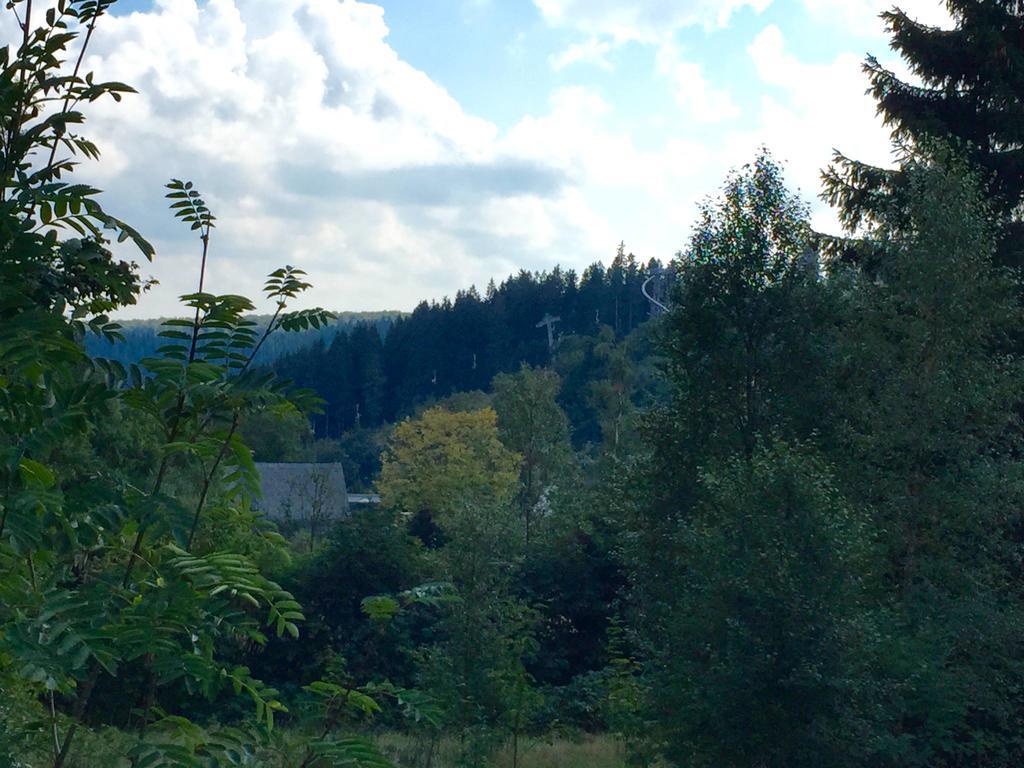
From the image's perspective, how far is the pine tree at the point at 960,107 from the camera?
2078 centimetres

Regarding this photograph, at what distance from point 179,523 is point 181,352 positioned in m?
0.66

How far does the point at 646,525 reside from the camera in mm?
21750

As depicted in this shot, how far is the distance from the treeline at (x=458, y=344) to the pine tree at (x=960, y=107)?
287ft

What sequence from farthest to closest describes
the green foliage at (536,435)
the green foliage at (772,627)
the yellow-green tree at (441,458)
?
the green foliage at (536,435) < the yellow-green tree at (441,458) < the green foliage at (772,627)

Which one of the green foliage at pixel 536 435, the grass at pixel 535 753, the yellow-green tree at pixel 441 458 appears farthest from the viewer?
the green foliage at pixel 536 435

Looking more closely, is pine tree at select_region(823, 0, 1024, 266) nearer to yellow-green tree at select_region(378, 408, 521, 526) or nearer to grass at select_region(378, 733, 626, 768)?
grass at select_region(378, 733, 626, 768)

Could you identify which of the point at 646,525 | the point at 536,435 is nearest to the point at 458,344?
the point at 536,435

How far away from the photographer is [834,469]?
16.6 metres

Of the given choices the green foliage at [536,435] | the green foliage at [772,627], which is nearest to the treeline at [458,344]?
the green foliage at [536,435]

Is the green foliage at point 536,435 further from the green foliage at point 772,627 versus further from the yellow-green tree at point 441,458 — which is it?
the green foliage at point 772,627

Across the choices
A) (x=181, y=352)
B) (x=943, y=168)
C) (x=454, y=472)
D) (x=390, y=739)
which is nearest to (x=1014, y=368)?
(x=943, y=168)

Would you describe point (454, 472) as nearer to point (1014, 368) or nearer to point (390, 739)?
point (390, 739)

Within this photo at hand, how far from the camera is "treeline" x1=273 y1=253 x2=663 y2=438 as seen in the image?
380 ft

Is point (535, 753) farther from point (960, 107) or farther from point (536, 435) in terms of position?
point (536, 435)
